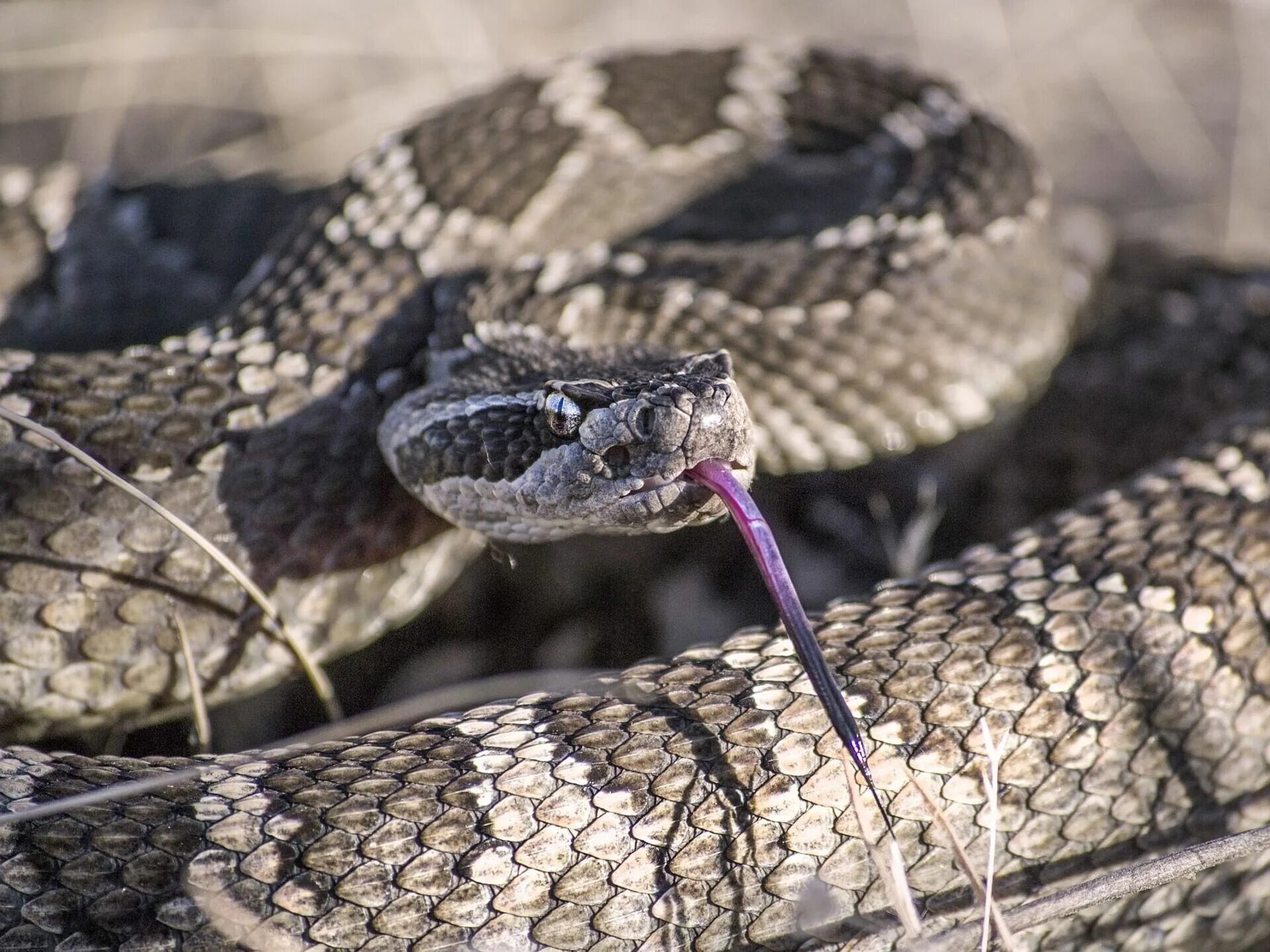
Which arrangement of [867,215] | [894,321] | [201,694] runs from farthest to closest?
[867,215] → [894,321] → [201,694]

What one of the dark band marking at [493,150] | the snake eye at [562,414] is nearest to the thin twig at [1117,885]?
the snake eye at [562,414]

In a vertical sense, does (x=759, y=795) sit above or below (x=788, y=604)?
below

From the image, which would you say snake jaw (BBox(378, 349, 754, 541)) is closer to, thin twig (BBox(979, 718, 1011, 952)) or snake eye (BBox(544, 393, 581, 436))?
snake eye (BBox(544, 393, 581, 436))

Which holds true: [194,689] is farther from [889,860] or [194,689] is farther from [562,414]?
[889,860]

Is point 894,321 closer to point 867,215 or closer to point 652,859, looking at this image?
point 867,215

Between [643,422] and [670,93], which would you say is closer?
[643,422]

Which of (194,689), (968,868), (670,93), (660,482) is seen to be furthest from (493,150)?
(968,868)

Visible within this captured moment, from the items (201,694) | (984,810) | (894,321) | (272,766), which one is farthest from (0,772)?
(894,321)
